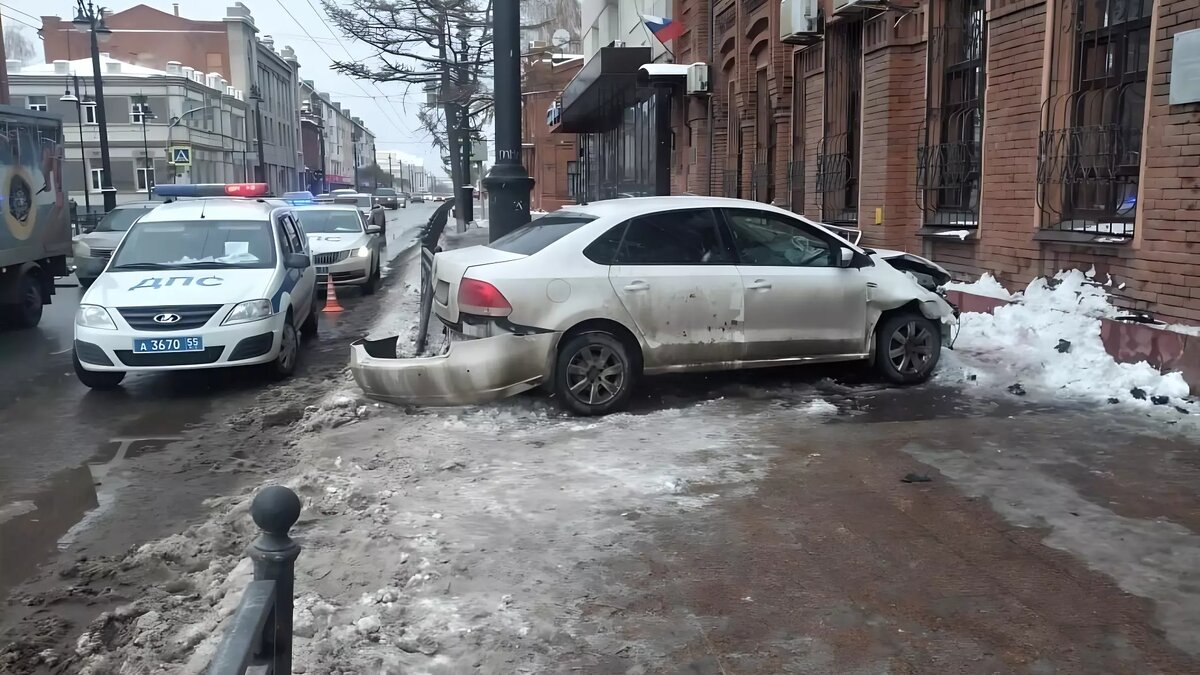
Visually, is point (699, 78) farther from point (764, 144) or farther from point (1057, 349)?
point (1057, 349)

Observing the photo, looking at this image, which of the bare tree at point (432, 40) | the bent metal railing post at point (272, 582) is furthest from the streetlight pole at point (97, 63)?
the bent metal railing post at point (272, 582)

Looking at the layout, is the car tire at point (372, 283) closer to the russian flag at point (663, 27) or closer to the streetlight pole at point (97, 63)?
the russian flag at point (663, 27)

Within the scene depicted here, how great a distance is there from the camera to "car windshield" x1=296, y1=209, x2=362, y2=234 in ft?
58.9

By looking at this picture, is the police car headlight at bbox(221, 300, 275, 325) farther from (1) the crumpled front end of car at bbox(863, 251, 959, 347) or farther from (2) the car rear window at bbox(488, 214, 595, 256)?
(1) the crumpled front end of car at bbox(863, 251, 959, 347)

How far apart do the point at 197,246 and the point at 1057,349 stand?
26.6ft

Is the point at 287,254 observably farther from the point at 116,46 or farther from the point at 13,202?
the point at 116,46

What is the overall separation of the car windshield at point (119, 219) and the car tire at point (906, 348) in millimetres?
15227

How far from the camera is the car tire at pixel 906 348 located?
8.00 metres

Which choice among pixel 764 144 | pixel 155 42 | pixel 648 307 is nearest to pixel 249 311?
pixel 648 307

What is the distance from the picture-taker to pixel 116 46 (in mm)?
78500

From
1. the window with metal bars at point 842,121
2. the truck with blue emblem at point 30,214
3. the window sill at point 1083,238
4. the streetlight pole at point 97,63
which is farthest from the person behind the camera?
the streetlight pole at point 97,63

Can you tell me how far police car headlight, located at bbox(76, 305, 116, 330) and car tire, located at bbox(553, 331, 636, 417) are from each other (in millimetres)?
4064

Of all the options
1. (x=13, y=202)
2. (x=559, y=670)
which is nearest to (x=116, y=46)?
(x=13, y=202)

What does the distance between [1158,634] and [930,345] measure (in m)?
4.50
